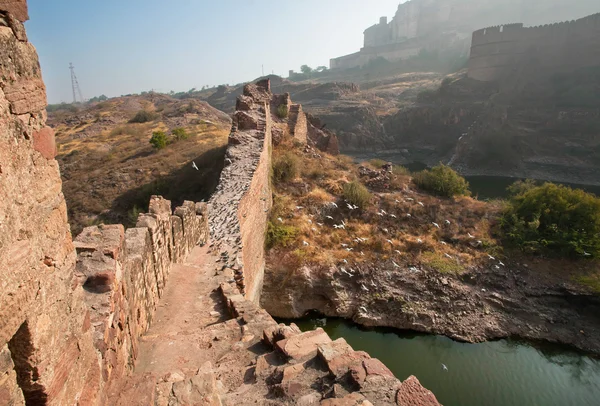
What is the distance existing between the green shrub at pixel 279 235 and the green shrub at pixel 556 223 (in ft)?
26.1

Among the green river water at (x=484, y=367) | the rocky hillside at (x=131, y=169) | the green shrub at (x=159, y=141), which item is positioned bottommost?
the green river water at (x=484, y=367)

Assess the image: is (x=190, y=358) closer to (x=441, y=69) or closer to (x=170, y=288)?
(x=170, y=288)

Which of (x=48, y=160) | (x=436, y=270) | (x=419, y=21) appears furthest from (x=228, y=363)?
(x=419, y=21)

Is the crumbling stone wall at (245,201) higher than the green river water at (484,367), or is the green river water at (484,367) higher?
the crumbling stone wall at (245,201)

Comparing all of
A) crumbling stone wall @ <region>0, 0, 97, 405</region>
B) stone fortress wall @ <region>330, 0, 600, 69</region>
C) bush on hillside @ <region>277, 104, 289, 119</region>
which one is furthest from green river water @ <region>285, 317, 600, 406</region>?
stone fortress wall @ <region>330, 0, 600, 69</region>

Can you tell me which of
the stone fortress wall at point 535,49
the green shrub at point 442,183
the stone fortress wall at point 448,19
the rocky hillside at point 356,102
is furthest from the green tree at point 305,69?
the green shrub at point 442,183

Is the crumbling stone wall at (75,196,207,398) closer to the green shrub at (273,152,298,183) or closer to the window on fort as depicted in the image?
the window on fort

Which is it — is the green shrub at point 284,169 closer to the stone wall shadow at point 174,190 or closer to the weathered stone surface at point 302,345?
the stone wall shadow at point 174,190

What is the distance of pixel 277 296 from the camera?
10.9m

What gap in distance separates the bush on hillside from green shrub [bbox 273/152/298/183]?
422 cm

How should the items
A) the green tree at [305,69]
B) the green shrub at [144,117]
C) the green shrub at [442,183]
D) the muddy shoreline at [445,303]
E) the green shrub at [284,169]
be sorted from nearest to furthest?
1. the muddy shoreline at [445,303]
2. the green shrub at [284,169]
3. the green shrub at [442,183]
4. the green shrub at [144,117]
5. the green tree at [305,69]

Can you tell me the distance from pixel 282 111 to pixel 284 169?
4716 mm

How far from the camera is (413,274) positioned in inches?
460

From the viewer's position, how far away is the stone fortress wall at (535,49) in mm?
37062
